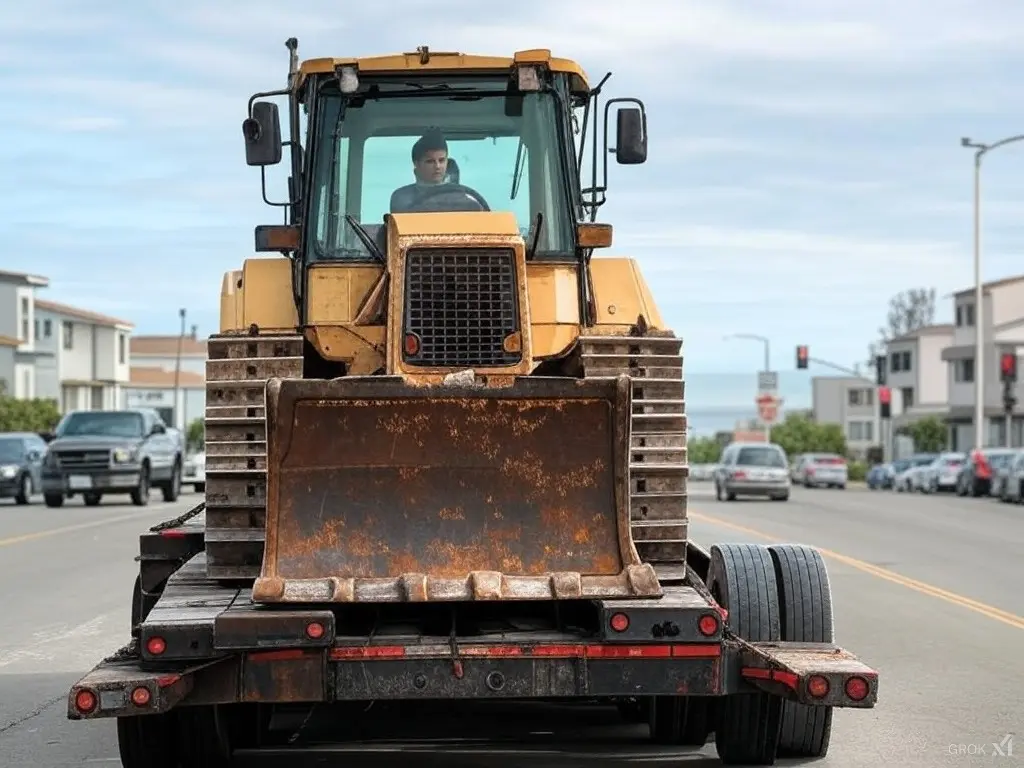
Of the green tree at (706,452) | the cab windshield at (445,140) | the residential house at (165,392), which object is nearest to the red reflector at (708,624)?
the cab windshield at (445,140)

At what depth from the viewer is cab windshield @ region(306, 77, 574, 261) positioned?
9.73 metres

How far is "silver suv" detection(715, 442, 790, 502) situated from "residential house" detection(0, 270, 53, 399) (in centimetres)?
4560

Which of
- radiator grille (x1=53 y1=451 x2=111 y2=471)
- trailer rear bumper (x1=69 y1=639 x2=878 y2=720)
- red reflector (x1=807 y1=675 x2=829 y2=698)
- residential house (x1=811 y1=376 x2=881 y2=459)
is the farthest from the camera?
residential house (x1=811 y1=376 x2=881 y2=459)

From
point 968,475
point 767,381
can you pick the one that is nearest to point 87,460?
point 968,475

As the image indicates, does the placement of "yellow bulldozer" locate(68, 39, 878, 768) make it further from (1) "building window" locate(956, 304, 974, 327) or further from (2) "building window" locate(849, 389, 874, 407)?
(2) "building window" locate(849, 389, 874, 407)

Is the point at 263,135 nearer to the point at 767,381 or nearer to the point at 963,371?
the point at 963,371

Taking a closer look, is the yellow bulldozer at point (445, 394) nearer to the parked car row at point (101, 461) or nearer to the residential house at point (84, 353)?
the parked car row at point (101, 461)

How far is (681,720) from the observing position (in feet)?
29.9

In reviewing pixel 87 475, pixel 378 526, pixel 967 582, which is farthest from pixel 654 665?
pixel 87 475

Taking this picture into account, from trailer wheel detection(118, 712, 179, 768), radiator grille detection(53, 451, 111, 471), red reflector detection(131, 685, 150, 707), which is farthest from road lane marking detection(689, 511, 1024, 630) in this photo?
radiator grille detection(53, 451, 111, 471)

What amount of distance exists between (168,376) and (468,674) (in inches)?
5013

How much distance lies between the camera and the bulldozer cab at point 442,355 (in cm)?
794

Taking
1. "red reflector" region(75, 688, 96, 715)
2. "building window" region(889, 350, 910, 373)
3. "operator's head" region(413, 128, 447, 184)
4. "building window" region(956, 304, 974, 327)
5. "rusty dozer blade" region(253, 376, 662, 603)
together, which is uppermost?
"building window" region(956, 304, 974, 327)

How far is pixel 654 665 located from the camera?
7.47 metres
